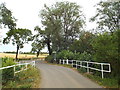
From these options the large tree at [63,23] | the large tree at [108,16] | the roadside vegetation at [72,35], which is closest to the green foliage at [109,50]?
the roadside vegetation at [72,35]

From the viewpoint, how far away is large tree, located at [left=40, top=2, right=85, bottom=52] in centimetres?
3684

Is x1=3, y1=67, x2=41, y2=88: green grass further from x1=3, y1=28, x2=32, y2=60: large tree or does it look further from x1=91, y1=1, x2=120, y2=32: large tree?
x1=3, y1=28, x2=32, y2=60: large tree

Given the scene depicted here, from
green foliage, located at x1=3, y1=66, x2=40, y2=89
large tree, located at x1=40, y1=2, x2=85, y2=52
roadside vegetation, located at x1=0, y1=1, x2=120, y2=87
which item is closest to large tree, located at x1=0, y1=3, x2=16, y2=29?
roadside vegetation, located at x1=0, y1=1, x2=120, y2=87

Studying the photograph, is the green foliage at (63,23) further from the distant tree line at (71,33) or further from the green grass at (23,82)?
the green grass at (23,82)

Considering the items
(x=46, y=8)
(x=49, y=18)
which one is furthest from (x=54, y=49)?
(x=46, y=8)

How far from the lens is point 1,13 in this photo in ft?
88.4

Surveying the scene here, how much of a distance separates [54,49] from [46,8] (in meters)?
9.60

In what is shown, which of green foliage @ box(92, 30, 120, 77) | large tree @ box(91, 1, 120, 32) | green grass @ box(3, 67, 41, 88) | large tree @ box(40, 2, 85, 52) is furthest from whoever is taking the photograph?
large tree @ box(40, 2, 85, 52)

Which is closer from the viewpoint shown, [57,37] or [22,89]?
[22,89]

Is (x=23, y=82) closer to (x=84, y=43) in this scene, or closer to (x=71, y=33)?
(x=84, y=43)

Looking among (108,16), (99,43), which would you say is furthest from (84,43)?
(99,43)

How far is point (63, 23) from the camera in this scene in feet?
125

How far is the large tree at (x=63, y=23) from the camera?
36.8 meters

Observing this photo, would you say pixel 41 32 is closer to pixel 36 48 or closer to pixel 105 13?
pixel 36 48
